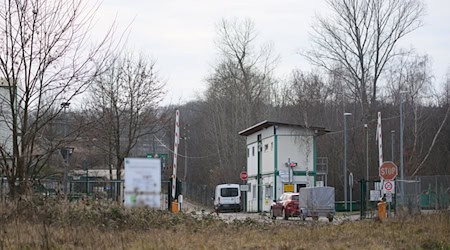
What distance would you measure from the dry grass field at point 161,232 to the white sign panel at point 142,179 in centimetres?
90

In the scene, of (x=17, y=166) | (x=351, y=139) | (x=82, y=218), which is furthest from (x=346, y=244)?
(x=351, y=139)

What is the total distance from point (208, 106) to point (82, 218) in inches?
2368

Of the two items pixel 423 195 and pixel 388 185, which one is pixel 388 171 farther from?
pixel 423 195

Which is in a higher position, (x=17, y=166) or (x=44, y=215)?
(x=17, y=166)

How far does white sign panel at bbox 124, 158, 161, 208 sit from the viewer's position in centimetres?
1445

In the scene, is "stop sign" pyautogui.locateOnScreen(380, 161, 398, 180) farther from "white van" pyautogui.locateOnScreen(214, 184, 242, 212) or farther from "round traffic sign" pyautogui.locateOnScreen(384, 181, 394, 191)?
"white van" pyautogui.locateOnScreen(214, 184, 242, 212)

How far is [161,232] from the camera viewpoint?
16547 mm

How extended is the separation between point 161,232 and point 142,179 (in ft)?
8.29

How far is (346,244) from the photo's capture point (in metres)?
15.9

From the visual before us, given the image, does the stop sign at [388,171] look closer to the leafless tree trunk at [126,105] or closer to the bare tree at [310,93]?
the leafless tree trunk at [126,105]

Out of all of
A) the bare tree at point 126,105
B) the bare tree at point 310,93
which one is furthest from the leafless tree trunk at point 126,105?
the bare tree at point 310,93

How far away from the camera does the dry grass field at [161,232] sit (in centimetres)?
1347

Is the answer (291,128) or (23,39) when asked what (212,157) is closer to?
(291,128)

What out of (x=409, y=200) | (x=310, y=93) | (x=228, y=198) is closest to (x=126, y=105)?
(x=409, y=200)
